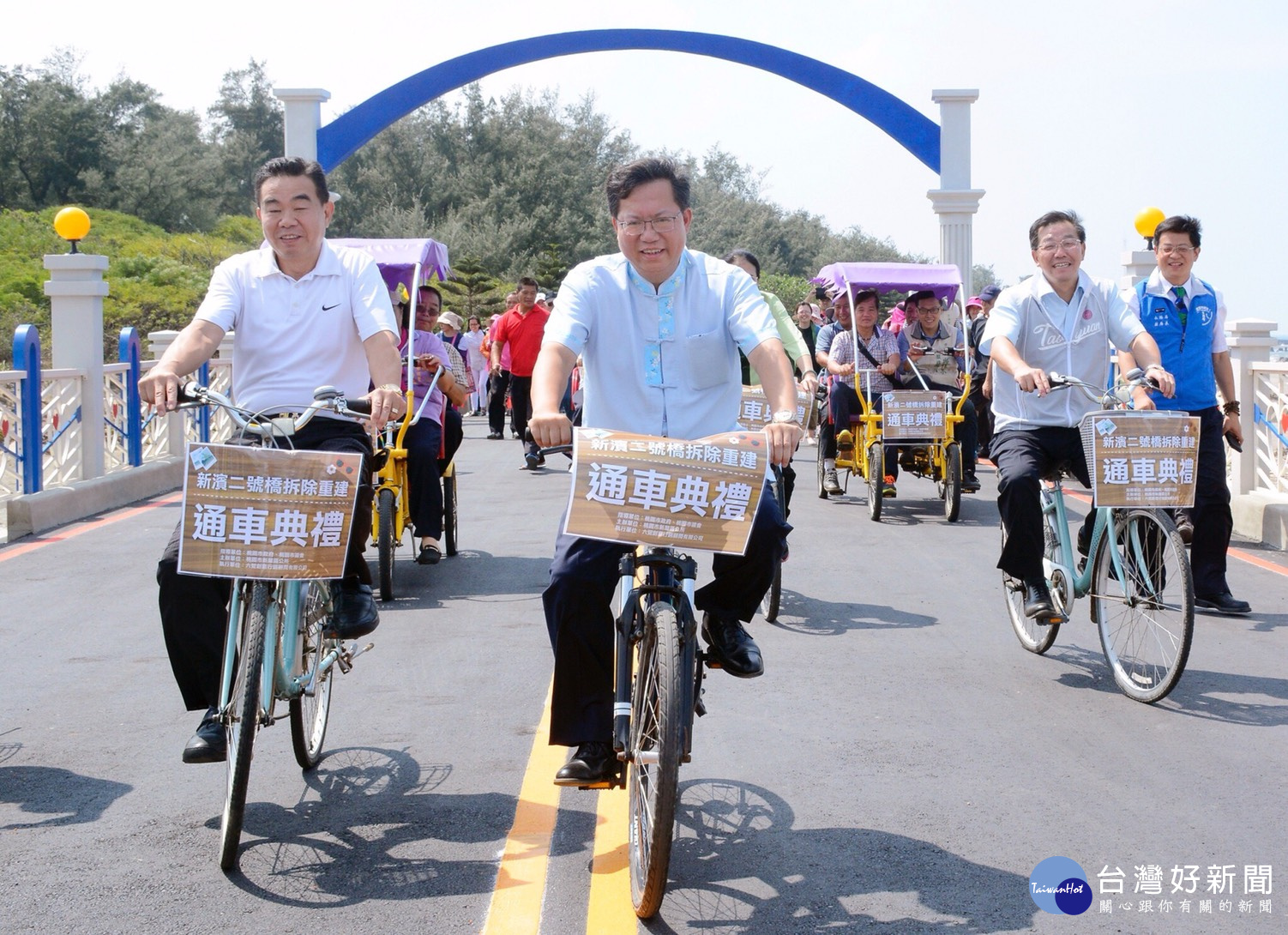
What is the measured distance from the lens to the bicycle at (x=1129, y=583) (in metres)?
5.65

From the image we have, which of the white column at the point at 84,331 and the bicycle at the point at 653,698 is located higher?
the white column at the point at 84,331

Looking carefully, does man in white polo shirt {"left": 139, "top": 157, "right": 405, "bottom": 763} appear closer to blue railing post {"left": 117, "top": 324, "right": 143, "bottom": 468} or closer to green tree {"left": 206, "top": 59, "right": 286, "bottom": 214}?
blue railing post {"left": 117, "top": 324, "right": 143, "bottom": 468}

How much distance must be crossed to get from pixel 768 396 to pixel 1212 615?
455cm

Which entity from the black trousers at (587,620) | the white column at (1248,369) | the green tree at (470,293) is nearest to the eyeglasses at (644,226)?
the black trousers at (587,620)

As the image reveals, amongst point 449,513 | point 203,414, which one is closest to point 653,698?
point 449,513

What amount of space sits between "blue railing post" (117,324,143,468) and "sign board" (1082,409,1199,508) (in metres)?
9.98

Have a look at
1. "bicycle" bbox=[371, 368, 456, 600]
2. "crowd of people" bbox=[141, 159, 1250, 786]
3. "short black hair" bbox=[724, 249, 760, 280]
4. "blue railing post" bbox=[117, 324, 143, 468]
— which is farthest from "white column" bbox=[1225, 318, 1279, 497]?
"blue railing post" bbox=[117, 324, 143, 468]

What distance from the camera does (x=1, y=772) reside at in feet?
16.0

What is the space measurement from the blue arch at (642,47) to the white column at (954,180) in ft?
0.93

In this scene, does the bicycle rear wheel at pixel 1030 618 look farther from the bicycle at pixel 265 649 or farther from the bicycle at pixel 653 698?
the bicycle at pixel 265 649

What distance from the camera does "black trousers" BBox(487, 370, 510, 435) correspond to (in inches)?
817

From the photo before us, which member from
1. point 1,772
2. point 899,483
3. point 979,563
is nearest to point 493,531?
point 979,563

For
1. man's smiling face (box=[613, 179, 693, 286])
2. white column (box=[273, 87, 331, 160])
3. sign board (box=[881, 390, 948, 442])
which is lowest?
sign board (box=[881, 390, 948, 442])

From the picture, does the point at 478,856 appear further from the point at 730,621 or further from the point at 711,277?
the point at 711,277
